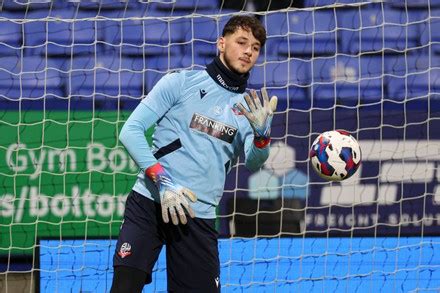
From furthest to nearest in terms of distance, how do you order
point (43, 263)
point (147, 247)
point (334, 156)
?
point (43, 263)
point (334, 156)
point (147, 247)

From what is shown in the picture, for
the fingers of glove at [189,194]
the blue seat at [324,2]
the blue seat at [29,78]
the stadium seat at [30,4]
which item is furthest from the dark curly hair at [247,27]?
the stadium seat at [30,4]

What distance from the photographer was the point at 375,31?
4.70 metres

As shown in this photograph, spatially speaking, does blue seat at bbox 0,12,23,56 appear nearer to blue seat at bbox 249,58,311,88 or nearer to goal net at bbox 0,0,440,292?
goal net at bbox 0,0,440,292

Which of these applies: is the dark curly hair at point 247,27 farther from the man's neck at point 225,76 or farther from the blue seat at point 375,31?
the blue seat at point 375,31

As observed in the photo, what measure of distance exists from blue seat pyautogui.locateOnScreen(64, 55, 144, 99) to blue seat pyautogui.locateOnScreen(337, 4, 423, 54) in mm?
1251

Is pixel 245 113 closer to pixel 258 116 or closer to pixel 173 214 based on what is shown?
pixel 258 116

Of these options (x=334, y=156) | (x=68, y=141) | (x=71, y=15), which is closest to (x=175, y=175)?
(x=334, y=156)

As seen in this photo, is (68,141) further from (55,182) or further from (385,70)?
(385,70)

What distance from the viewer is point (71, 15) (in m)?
4.65

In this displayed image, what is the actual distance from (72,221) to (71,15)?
1.20 metres

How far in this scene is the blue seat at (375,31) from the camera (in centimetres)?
469

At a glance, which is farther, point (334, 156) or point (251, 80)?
point (251, 80)

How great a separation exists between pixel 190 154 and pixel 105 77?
1.69 metres

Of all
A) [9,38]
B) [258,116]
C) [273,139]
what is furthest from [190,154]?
[9,38]
